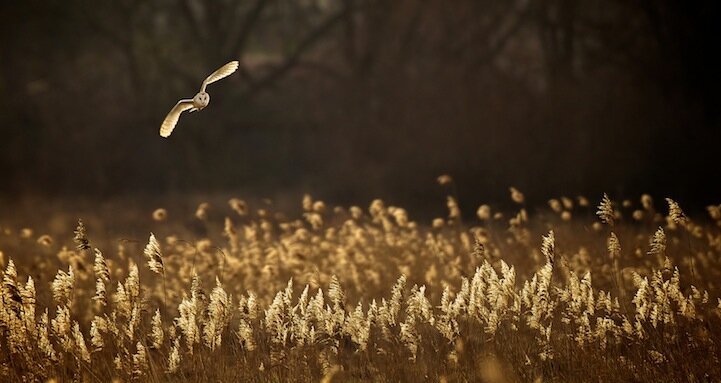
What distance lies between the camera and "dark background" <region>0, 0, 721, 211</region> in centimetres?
1242

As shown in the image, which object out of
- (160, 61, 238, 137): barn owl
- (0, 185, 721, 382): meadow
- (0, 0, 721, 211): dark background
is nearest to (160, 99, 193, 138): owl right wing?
(160, 61, 238, 137): barn owl

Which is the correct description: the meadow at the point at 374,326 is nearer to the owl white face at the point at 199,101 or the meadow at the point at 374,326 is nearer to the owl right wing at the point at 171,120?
the owl right wing at the point at 171,120

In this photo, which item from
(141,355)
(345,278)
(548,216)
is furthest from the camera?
(548,216)

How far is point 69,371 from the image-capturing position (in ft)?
18.6

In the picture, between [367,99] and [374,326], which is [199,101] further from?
[367,99]

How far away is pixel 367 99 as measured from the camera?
50.6 ft

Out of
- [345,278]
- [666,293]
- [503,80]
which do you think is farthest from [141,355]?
[503,80]

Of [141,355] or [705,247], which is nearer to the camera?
[141,355]

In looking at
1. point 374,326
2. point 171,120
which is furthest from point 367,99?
point 171,120

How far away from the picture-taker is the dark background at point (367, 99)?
1242 cm

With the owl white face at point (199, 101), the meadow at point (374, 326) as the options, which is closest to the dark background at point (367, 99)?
the meadow at point (374, 326)

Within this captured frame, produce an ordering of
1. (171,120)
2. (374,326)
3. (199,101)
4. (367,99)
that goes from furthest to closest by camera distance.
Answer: (367,99)
(374,326)
(171,120)
(199,101)

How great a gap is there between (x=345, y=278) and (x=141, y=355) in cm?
328

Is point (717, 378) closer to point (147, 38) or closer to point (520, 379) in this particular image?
point (520, 379)
